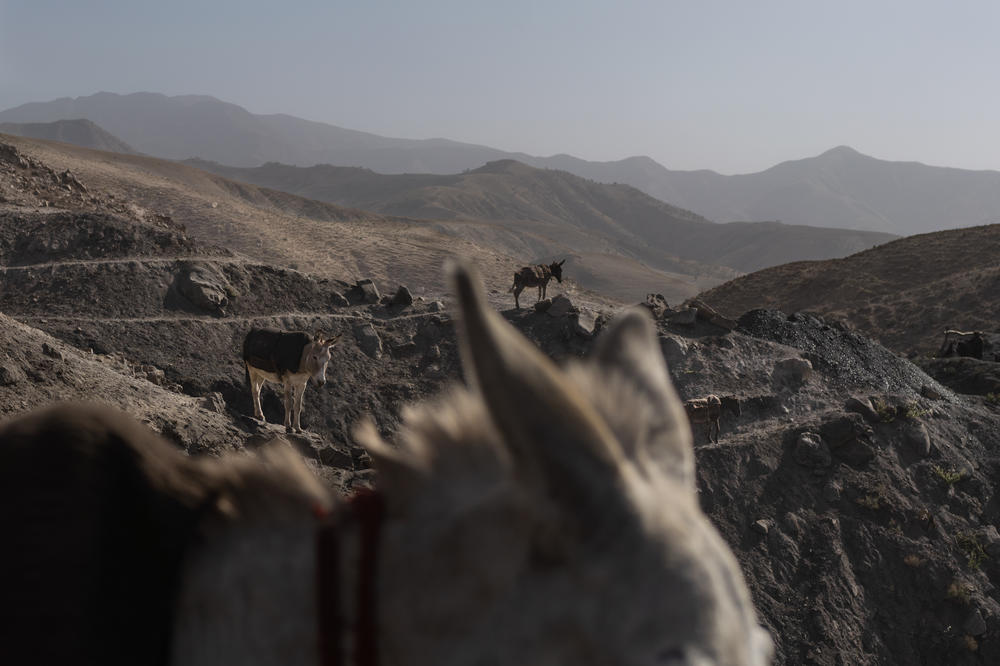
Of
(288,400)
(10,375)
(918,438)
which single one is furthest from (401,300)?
(918,438)

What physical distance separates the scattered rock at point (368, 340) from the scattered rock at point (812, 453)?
30.0ft

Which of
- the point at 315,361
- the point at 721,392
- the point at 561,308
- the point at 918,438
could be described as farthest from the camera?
the point at 561,308

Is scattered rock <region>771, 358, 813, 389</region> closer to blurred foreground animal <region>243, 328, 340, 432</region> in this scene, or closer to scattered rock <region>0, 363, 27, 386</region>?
blurred foreground animal <region>243, 328, 340, 432</region>

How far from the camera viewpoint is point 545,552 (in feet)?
3.87

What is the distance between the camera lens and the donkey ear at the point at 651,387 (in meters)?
1.43

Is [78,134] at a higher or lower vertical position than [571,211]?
higher

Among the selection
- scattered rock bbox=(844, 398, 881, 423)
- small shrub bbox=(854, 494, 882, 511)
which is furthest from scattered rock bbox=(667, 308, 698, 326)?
small shrub bbox=(854, 494, 882, 511)

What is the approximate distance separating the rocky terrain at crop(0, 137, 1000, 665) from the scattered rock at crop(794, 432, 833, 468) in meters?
0.03

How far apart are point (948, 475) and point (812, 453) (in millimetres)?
2542

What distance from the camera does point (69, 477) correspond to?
5.08 ft

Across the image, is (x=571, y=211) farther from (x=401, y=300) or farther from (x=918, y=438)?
(x=918, y=438)

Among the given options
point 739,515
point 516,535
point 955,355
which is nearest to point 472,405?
point 516,535

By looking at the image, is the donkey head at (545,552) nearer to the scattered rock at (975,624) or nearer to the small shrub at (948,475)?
the scattered rock at (975,624)

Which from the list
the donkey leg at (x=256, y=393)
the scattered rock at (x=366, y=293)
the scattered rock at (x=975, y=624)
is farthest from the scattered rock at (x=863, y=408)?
the scattered rock at (x=366, y=293)
